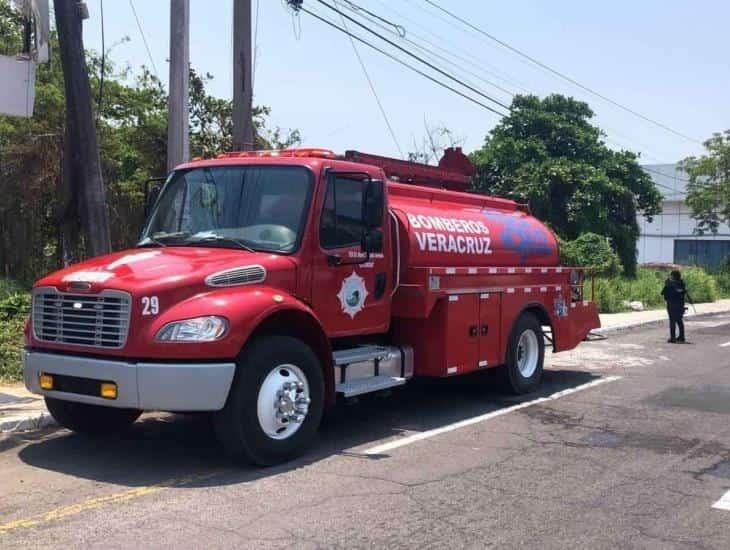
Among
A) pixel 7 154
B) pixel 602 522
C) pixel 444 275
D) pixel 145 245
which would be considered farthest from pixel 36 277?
pixel 602 522

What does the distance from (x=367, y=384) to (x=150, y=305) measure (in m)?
2.45

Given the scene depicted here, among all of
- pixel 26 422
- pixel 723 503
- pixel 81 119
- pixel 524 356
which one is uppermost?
pixel 81 119

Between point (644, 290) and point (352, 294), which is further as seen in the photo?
point (644, 290)

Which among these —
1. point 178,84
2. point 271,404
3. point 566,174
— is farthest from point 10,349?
point 566,174

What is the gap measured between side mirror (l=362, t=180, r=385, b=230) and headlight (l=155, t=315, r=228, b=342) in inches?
81.4

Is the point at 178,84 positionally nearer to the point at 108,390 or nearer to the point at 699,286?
the point at 108,390

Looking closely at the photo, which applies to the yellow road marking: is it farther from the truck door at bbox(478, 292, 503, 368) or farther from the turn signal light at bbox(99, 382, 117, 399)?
the truck door at bbox(478, 292, 503, 368)

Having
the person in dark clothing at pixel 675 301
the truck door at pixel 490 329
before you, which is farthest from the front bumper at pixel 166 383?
the person in dark clothing at pixel 675 301

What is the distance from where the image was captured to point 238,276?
6898mm

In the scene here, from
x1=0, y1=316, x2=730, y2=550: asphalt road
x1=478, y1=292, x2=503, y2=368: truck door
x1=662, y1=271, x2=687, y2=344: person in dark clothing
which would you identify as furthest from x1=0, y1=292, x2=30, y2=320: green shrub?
x1=662, y1=271, x2=687, y2=344: person in dark clothing

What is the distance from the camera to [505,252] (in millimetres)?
10617

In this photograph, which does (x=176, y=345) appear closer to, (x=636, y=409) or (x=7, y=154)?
(x=636, y=409)

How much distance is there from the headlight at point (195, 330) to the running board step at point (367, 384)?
163 cm

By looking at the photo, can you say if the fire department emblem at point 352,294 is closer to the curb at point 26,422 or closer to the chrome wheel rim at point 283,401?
the chrome wheel rim at point 283,401
